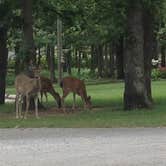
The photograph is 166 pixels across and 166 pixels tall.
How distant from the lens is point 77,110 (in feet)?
84.7

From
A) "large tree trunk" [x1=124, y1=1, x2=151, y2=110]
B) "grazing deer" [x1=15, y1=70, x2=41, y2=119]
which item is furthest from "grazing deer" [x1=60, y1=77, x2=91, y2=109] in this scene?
"grazing deer" [x1=15, y1=70, x2=41, y2=119]

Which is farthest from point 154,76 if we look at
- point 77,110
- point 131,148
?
point 131,148

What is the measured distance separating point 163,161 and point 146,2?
43.9 ft

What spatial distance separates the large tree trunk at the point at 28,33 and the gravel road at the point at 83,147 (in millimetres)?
7756

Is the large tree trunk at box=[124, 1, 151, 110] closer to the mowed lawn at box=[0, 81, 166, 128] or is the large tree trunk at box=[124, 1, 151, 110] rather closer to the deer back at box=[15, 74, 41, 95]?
the mowed lawn at box=[0, 81, 166, 128]

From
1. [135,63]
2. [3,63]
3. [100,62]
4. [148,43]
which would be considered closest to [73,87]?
[135,63]

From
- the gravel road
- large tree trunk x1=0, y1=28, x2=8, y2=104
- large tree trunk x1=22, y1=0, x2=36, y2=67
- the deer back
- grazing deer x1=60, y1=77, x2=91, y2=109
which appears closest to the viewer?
the gravel road

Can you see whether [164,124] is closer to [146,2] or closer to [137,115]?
[137,115]

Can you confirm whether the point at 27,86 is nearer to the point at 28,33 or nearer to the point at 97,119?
the point at 97,119

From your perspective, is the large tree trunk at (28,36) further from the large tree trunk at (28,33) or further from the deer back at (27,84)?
the deer back at (27,84)

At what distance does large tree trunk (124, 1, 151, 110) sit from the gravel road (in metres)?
7.09

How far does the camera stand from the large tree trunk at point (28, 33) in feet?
83.8

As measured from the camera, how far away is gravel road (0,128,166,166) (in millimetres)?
12102

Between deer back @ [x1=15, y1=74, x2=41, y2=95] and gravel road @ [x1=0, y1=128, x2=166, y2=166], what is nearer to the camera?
gravel road @ [x1=0, y1=128, x2=166, y2=166]
